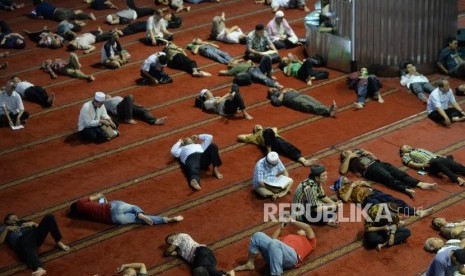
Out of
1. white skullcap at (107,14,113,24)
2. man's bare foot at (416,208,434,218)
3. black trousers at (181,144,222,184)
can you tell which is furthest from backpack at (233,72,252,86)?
man's bare foot at (416,208,434,218)

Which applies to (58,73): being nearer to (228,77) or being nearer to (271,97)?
(228,77)

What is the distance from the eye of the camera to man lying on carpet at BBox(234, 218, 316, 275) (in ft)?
27.0

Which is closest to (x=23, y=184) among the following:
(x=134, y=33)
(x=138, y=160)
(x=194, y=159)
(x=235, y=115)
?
(x=138, y=160)

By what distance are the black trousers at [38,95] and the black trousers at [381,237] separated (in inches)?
226

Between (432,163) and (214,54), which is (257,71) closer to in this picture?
(214,54)

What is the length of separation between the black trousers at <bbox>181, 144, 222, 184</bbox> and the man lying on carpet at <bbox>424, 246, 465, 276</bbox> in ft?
10.4

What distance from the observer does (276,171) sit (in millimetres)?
9820

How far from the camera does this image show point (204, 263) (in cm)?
830

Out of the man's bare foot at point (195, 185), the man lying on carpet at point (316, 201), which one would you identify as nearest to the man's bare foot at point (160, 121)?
the man's bare foot at point (195, 185)

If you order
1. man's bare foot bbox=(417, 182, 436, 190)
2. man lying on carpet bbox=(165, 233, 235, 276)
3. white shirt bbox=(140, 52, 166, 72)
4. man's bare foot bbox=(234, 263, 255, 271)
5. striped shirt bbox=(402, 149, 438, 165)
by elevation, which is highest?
white shirt bbox=(140, 52, 166, 72)

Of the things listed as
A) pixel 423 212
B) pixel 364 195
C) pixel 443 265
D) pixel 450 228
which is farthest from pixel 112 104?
pixel 443 265

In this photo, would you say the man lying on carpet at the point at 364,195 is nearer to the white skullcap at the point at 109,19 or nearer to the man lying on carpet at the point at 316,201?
the man lying on carpet at the point at 316,201

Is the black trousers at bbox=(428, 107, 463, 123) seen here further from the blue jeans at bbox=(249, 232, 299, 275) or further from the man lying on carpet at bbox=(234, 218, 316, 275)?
the blue jeans at bbox=(249, 232, 299, 275)

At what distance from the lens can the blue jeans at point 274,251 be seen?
8.23 m
